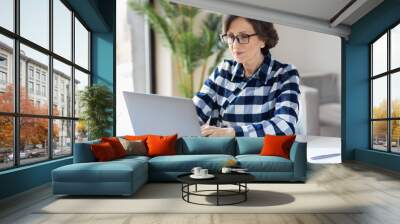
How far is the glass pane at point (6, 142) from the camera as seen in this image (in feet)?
14.2

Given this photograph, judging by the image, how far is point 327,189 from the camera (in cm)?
477

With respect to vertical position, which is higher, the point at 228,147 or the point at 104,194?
the point at 228,147

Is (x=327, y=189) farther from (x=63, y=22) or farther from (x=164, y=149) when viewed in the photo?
(x=63, y=22)

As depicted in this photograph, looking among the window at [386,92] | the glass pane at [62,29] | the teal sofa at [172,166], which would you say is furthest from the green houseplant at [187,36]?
the teal sofa at [172,166]

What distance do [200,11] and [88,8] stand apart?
5.03m

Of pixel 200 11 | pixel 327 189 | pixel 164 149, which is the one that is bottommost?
pixel 327 189

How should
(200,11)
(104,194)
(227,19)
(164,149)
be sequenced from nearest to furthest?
(104,194) < (164,149) < (227,19) < (200,11)

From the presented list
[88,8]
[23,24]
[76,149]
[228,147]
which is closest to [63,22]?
[88,8]

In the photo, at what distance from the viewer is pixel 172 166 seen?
17.2 feet

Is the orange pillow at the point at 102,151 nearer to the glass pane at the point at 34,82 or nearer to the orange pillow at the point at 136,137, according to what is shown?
the orange pillow at the point at 136,137

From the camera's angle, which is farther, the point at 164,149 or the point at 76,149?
the point at 164,149

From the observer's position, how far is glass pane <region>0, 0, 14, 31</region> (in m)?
4.34

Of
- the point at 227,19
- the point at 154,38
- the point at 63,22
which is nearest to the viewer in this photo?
the point at 63,22

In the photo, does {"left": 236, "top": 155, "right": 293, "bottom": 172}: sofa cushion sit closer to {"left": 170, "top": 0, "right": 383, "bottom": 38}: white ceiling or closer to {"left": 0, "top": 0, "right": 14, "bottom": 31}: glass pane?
{"left": 170, "top": 0, "right": 383, "bottom": 38}: white ceiling
